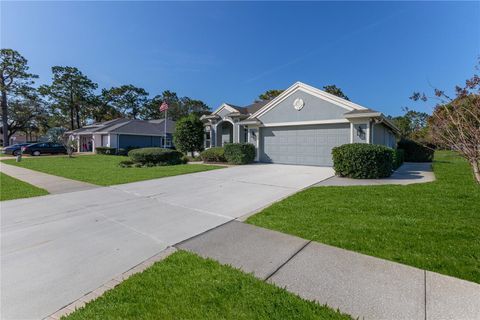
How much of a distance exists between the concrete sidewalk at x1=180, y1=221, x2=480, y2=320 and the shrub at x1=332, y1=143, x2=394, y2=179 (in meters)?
7.24

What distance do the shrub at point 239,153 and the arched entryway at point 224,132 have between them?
477 centimetres

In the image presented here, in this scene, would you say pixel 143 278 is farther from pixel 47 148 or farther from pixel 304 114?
pixel 47 148

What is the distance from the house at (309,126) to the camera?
45.4 ft

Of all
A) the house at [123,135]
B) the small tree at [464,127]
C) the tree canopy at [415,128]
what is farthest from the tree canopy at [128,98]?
the small tree at [464,127]

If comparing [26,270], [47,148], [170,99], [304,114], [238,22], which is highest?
[170,99]

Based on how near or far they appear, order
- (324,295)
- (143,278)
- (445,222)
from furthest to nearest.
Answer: (445,222), (143,278), (324,295)

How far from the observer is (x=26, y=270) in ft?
11.1

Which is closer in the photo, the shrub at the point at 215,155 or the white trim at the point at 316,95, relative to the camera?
the white trim at the point at 316,95

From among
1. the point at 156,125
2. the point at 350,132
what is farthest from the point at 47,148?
the point at 350,132

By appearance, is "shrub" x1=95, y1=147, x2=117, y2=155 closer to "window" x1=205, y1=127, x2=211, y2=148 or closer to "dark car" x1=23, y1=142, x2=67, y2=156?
"dark car" x1=23, y1=142, x2=67, y2=156

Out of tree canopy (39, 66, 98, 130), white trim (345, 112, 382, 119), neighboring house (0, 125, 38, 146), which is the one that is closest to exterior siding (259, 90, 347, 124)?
white trim (345, 112, 382, 119)

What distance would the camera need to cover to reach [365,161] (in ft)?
33.5

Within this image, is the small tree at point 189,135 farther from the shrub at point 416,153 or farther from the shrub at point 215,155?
the shrub at point 416,153

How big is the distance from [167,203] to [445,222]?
604 cm
